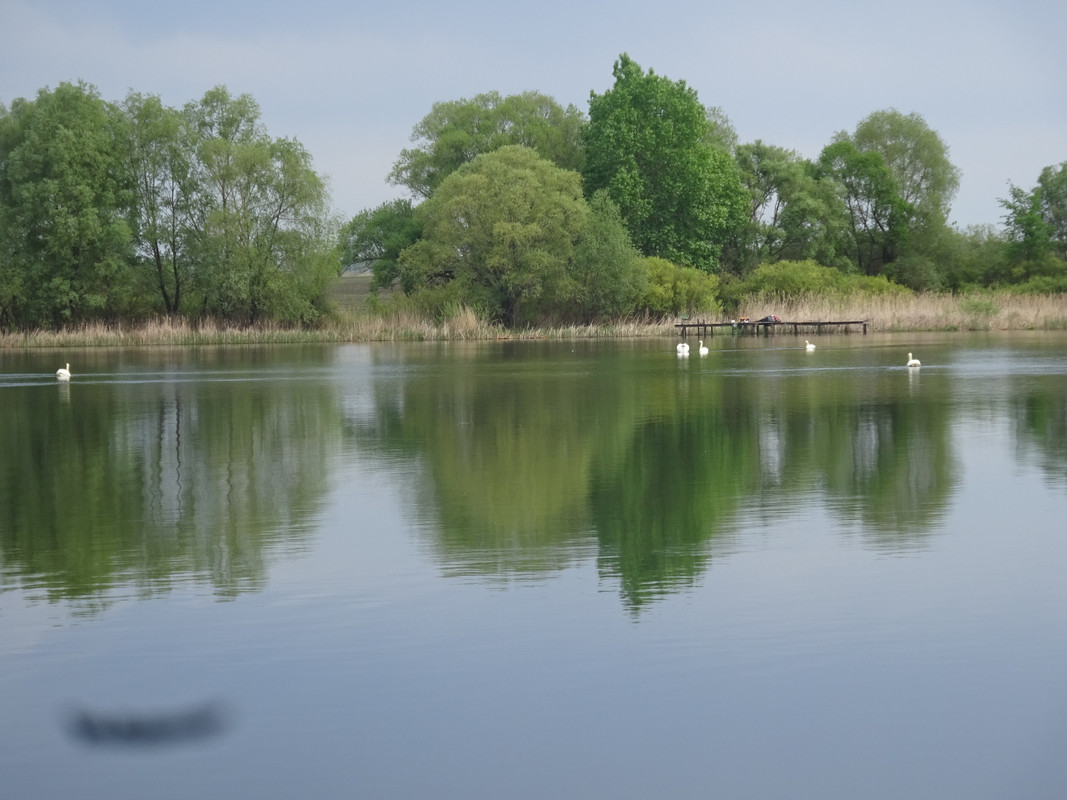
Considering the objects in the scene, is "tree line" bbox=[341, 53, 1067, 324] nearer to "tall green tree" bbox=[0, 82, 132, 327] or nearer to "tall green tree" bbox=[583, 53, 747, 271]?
"tall green tree" bbox=[583, 53, 747, 271]

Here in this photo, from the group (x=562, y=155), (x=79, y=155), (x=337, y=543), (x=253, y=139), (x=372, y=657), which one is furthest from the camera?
(x=562, y=155)

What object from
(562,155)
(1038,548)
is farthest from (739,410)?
(562,155)

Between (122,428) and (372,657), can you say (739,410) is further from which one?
(372,657)

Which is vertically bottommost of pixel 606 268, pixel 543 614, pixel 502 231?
pixel 543 614

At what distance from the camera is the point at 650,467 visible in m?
15.1

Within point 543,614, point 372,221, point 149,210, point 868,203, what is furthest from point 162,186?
point 543,614

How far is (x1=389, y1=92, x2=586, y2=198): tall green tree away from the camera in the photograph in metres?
83.2

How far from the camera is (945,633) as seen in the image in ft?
25.8

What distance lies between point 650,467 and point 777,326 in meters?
55.3

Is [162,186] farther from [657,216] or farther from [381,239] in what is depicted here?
[657,216]

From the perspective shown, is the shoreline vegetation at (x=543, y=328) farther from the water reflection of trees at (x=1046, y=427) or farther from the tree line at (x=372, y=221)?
the water reflection of trees at (x=1046, y=427)

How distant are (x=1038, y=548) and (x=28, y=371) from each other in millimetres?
37292

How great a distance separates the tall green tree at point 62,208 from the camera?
216ft

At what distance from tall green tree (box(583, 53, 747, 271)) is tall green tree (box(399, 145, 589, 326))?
7.23 m
